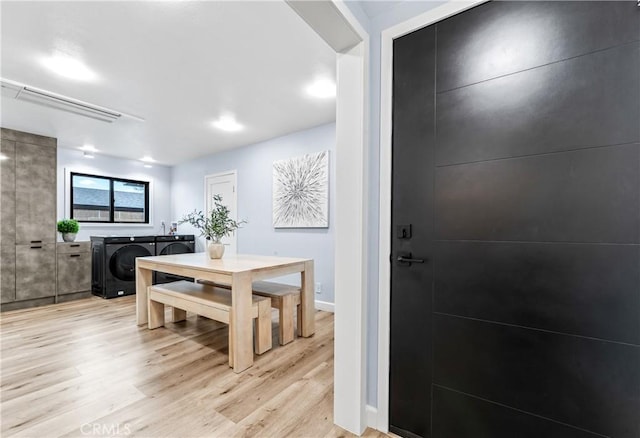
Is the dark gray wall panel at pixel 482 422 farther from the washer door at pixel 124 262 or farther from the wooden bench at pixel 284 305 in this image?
the washer door at pixel 124 262

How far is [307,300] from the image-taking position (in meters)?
2.77

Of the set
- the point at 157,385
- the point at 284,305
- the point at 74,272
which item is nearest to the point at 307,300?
the point at 284,305

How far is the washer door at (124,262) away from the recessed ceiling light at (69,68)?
2886mm

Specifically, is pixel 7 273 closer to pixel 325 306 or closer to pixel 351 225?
pixel 325 306

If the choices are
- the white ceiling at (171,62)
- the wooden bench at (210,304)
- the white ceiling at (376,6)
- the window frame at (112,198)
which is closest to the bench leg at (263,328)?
the wooden bench at (210,304)

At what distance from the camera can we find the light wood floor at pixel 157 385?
1510mm

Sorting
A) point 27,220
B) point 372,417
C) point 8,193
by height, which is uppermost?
point 8,193

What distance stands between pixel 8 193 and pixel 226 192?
267 centimetres

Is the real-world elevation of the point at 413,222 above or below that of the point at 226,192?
below

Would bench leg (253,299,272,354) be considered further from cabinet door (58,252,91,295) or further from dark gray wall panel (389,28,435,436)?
cabinet door (58,252,91,295)

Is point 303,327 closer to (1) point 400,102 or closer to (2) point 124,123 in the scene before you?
(1) point 400,102

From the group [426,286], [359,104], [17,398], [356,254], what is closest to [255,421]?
[356,254]

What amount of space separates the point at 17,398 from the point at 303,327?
77.6 inches

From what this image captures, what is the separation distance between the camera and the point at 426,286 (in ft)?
4.47
